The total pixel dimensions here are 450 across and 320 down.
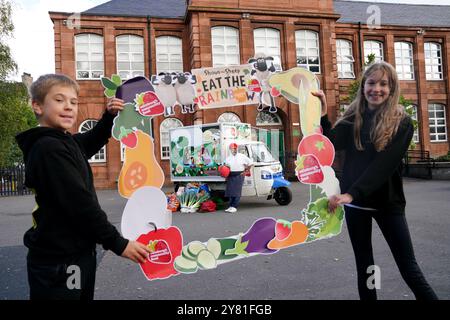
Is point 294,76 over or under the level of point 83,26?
under

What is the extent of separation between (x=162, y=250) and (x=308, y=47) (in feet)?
71.0

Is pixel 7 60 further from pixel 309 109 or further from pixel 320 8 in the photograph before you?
pixel 309 109

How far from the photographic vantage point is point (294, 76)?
3225 millimetres

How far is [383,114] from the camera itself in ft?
9.25

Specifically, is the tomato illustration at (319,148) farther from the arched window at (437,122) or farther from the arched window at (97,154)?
the arched window at (437,122)

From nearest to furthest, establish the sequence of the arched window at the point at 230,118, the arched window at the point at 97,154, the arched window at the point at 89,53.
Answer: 1. the arched window at the point at 230,118
2. the arched window at the point at 97,154
3. the arched window at the point at 89,53

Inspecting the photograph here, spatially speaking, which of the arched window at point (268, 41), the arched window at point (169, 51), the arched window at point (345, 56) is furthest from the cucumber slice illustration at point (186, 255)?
the arched window at point (345, 56)

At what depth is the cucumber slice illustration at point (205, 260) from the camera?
2963 mm

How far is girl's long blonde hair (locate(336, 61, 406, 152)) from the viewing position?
9.04 ft

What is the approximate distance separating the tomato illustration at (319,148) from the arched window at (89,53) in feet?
69.1

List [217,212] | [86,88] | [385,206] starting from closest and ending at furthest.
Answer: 1. [385,206]
2. [217,212]
3. [86,88]

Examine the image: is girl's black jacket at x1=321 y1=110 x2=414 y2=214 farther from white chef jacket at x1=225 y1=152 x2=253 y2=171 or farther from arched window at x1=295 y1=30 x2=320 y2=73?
arched window at x1=295 y1=30 x2=320 y2=73

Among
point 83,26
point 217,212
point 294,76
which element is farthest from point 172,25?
point 294,76
